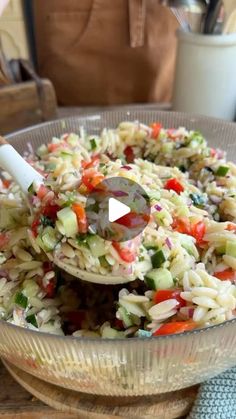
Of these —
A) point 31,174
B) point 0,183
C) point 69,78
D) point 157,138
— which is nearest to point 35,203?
point 31,174

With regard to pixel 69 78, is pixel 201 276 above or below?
above

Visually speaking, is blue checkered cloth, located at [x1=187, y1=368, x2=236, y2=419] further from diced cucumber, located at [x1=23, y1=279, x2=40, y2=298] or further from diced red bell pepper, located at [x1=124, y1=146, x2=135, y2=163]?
diced red bell pepper, located at [x1=124, y1=146, x2=135, y2=163]

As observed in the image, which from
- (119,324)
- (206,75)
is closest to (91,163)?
(119,324)

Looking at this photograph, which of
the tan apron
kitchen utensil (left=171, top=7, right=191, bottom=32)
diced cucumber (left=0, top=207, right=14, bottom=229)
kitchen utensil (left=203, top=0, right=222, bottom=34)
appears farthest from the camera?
the tan apron

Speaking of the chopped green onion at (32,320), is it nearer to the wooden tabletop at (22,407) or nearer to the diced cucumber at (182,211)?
the wooden tabletop at (22,407)

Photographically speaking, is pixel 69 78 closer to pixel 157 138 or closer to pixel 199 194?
pixel 157 138

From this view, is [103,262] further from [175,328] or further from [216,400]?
[216,400]

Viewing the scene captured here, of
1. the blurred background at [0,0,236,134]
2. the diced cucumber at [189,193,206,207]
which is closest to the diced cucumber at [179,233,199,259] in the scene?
the diced cucumber at [189,193,206,207]

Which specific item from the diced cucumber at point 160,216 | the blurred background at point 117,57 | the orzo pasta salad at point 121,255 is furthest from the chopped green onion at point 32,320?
the blurred background at point 117,57
